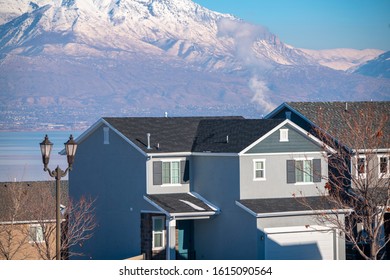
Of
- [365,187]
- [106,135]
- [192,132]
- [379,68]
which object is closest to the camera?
[365,187]

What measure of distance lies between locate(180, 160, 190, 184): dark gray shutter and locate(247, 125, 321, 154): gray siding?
2.48 metres

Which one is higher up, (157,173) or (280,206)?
(157,173)

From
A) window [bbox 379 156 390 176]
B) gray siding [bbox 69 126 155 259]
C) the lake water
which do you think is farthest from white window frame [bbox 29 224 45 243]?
window [bbox 379 156 390 176]

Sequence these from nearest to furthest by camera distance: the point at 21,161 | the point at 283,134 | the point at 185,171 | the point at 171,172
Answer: the point at 283,134
the point at 171,172
the point at 185,171
the point at 21,161

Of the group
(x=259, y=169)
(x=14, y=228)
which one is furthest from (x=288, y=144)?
(x=14, y=228)

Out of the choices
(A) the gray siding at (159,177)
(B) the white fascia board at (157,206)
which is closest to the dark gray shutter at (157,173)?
(A) the gray siding at (159,177)

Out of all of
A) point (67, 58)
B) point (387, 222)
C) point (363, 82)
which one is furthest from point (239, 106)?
point (67, 58)

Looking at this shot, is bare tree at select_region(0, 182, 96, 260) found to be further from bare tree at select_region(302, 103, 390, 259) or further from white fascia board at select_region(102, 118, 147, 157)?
bare tree at select_region(302, 103, 390, 259)

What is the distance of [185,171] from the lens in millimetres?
32500

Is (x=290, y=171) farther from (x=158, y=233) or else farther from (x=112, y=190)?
(x=112, y=190)

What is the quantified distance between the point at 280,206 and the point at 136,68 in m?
143

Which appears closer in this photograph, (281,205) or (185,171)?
(281,205)

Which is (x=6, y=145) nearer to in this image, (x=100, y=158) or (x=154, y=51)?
(x=100, y=158)

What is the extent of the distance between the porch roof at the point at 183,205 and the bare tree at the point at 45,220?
2215mm
